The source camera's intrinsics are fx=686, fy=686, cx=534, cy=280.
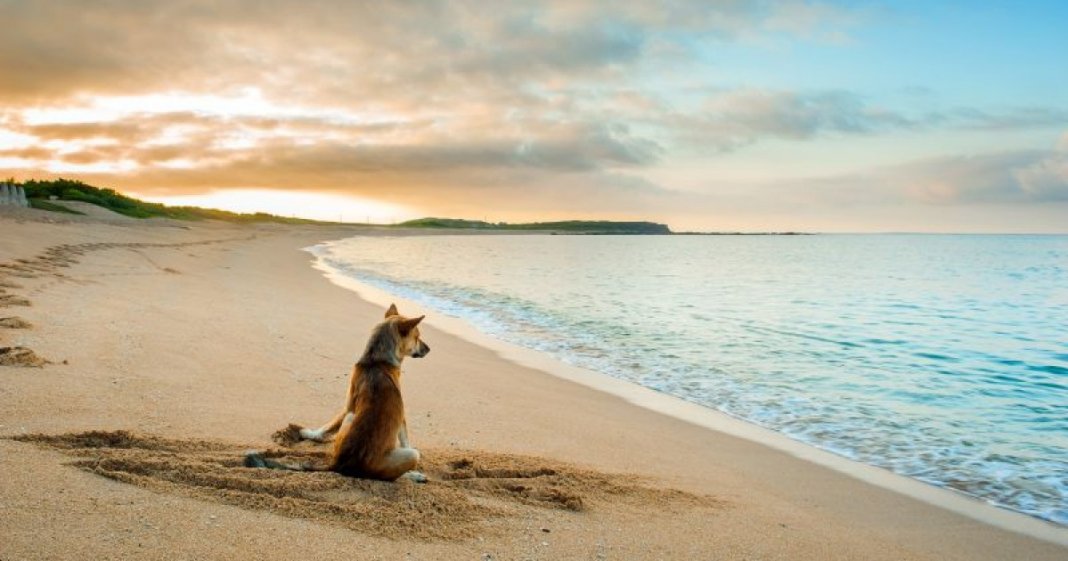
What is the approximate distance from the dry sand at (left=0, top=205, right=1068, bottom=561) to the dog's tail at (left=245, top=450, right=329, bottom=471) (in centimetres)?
17

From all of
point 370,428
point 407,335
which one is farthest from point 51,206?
point 370,428

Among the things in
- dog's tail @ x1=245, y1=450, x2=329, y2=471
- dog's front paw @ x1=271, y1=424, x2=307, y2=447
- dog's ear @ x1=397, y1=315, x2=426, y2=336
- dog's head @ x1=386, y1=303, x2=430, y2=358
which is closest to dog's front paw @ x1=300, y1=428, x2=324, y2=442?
dog's front paw @ x1=271, y1=424, x2=307, y2=447

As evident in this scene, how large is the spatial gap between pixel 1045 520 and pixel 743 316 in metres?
14.3

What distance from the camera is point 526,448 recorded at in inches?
245

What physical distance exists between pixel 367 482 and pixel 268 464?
701 mm

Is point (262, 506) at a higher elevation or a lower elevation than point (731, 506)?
higher

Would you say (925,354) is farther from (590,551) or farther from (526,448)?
(590,551)

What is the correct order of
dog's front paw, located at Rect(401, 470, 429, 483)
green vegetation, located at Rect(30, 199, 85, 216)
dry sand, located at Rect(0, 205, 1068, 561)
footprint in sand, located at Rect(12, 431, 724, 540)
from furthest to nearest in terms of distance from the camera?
green vegetation, located at Rect(30, 199, 85, 216) < dog's front paw, located at Rect(401, 470, 429, 483) < footprint in sand, located at Rect(12, 431, 724, 540) < dry sand, located at Rect(0, 205, 1068, 561)

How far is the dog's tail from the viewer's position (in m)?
4.61

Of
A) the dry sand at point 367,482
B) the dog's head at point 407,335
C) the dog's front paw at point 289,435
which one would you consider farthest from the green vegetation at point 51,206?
the dog's head at point 407,335

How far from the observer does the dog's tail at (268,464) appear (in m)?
4.61

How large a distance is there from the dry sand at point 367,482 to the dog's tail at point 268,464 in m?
0.17

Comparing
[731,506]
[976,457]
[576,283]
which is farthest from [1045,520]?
[576,283]

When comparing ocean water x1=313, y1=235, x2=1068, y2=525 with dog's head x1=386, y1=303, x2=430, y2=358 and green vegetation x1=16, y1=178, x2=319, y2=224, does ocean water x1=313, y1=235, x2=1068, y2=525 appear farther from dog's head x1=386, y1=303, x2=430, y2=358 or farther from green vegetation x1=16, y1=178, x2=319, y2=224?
green vegetation x1=16, y1=178, x2=319, y2=224
